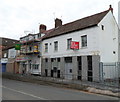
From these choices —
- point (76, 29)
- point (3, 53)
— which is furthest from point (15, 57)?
point (76, 29)

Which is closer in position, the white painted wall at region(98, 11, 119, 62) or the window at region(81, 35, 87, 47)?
the white painted wall at region(98, 11, 119, 62)

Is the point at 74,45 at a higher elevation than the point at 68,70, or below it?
higher

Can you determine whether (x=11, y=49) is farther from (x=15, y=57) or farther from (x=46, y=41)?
(x=46, y=41)

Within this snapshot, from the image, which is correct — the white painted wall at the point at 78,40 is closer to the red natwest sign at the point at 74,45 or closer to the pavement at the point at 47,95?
the red natwest sign at the point at 74,45

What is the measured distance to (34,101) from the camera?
27.0 feet

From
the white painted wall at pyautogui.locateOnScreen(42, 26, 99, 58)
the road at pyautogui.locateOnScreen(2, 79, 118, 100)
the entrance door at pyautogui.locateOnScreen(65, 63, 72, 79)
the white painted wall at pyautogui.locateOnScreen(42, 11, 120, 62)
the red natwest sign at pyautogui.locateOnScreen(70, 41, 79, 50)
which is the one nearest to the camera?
the road at pyautogui.locateOnScreen(2, 79, 118, 100)

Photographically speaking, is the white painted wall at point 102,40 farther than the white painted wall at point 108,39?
No

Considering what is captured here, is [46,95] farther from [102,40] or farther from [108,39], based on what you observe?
[108,39]

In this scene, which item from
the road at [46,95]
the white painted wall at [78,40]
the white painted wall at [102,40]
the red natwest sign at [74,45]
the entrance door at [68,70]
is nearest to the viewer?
the road at [46,95]

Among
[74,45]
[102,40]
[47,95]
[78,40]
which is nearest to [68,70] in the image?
[74,45]

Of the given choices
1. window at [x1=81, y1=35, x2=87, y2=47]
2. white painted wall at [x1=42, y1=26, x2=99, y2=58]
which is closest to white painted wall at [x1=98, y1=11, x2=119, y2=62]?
white painted wall at [x1=42, y1=26, x2=99, y2=58]

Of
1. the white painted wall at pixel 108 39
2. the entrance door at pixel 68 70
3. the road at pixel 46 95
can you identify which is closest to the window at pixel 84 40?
the white painted wall at pixel 108 39

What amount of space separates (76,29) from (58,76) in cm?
802

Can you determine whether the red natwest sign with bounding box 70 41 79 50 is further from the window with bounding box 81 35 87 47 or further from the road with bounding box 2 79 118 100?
the road with bounding box 2 79 118 100
